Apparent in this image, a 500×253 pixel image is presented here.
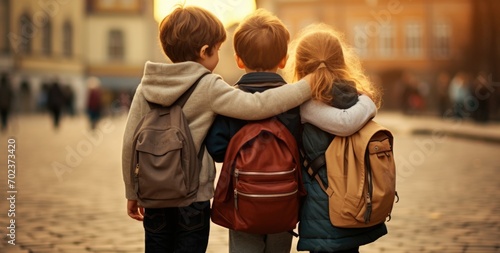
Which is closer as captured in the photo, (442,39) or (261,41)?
(261,41)

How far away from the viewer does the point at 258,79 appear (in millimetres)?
3117

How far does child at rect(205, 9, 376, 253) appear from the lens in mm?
3078

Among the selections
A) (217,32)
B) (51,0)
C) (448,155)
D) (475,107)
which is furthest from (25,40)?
(217,32)

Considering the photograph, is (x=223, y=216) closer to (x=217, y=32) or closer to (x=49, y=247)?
(x=217, y=32)

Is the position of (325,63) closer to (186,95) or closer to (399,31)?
(186,95)

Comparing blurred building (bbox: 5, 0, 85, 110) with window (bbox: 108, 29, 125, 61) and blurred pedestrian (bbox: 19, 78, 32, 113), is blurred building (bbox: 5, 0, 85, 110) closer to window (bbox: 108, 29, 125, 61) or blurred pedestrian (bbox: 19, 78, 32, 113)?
blurred pedestrian (bbox: 19, 78, 32, 113)

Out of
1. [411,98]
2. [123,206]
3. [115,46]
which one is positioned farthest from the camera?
[115,46]

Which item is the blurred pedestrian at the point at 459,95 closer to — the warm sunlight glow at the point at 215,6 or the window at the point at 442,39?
the warm sunlight glow at the point at 215,6

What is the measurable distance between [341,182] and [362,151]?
15 centimetres

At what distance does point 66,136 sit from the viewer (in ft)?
69.9

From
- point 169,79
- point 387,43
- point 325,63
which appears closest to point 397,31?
point 387,43

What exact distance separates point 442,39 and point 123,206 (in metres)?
47.2

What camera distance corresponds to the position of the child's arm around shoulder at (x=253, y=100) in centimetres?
299

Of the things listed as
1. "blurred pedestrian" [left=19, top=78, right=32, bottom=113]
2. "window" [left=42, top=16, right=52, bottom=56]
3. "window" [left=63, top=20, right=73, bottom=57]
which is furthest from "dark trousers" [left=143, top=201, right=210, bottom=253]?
"window" [left=63, top=20, right=73, bottom=57]
